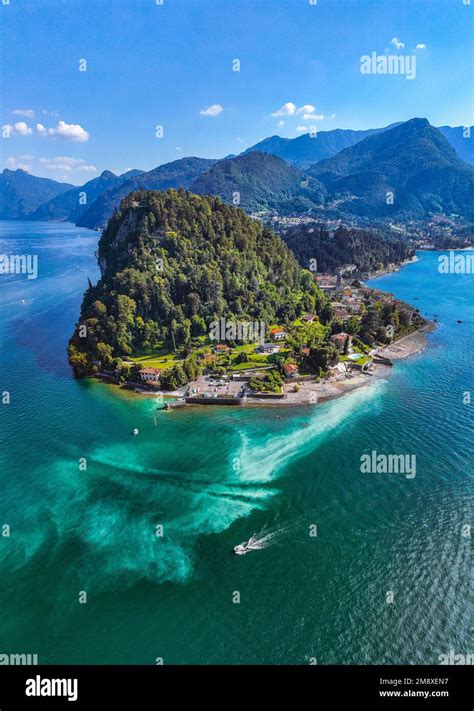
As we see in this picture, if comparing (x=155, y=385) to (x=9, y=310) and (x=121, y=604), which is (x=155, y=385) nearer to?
(x=121, y=604)

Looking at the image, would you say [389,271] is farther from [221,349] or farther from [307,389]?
[307,389]

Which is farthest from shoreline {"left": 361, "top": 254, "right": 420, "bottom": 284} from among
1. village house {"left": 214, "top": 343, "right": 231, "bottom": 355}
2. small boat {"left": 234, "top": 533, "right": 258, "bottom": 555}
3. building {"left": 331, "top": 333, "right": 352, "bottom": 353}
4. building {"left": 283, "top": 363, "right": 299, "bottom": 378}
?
small boat {"left": 234, "top": 533, "right": 258, "bottom": 555}

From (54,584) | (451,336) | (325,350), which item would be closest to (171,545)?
(54,584)

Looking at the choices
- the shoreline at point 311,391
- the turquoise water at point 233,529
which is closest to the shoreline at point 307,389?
the shoreline at point 311,391

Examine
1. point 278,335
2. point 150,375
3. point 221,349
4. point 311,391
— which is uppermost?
point 278,335

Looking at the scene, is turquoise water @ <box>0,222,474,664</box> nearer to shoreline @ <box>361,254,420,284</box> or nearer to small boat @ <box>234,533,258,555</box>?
small boat @ <box>234,533,258,555</box>

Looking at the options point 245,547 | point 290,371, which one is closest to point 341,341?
point 290,371

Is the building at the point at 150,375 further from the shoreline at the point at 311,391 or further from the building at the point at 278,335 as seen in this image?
the building at the point at 278,335
